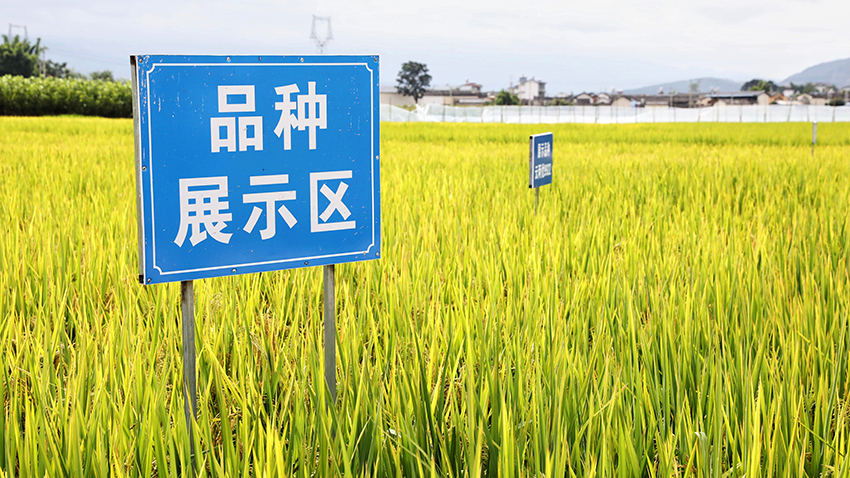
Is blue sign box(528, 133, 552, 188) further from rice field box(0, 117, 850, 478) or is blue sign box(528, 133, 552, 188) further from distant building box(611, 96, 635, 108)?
distant building box(611, 96, 635, 108)

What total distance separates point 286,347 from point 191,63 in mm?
696

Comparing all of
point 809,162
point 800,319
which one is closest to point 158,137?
point 800,319

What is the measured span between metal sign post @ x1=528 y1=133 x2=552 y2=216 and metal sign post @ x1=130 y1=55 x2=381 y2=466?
227 centimetres

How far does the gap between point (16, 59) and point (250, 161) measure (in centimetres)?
5702

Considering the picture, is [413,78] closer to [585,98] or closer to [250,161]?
[585,98]

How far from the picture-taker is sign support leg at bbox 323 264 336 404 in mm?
1229

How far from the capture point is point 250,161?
1.18 metres

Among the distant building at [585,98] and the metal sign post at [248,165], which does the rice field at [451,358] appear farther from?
the distant building at [585,98]

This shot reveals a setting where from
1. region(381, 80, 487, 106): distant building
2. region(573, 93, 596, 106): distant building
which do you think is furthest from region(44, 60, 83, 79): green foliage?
region(573, 93, 596, 106): distant building

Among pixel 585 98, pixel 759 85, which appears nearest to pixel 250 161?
pixel 585 98

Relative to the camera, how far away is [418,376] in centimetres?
130

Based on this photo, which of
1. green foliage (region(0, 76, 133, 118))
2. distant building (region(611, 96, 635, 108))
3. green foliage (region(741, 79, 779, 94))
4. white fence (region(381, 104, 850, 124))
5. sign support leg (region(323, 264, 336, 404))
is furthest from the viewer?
green foliage (region(741, 79, 779, 94))

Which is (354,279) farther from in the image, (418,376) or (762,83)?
(762,83)

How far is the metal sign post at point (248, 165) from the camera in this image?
3.71 ft
